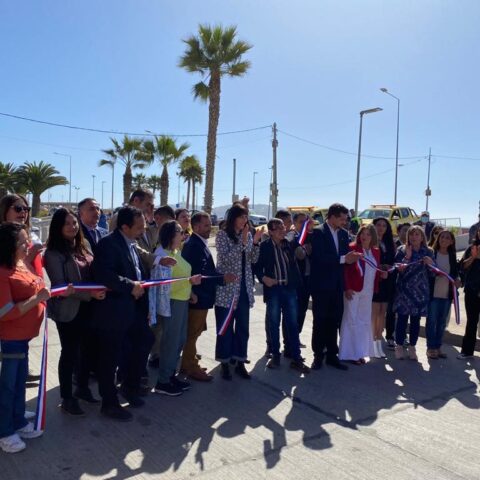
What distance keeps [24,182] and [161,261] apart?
33154 millimetres

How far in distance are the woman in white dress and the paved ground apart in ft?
1.63

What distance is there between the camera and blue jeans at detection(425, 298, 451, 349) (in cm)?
621

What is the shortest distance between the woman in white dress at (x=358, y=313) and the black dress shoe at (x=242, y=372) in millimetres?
1384

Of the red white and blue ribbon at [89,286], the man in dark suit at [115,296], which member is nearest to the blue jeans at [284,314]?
the red white and blue ribbon at [89,286]

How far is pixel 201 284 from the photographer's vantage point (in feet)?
16.6

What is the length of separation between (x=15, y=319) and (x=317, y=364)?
3.52 meters

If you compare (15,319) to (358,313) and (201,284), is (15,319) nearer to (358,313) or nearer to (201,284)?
(201,284)

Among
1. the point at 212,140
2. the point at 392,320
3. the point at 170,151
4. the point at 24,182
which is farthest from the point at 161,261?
the point at 24,182

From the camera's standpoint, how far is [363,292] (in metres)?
6.01

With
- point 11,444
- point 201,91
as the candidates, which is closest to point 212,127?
point 201,91

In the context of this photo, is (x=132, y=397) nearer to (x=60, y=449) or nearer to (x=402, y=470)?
(x=60, y=449)

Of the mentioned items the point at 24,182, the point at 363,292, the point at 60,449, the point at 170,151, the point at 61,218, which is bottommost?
the point at 60,449

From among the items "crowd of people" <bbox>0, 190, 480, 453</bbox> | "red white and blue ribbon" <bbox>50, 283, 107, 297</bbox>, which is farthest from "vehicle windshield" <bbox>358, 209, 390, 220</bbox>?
"red white and blue ribbon" <bbox>50, 283, 107, 297</bbox>

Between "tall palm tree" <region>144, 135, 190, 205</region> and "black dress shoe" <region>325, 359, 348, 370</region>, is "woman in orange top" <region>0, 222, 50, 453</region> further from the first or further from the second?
"tall palm tree" <region>144, 135, 190, 205</region>
